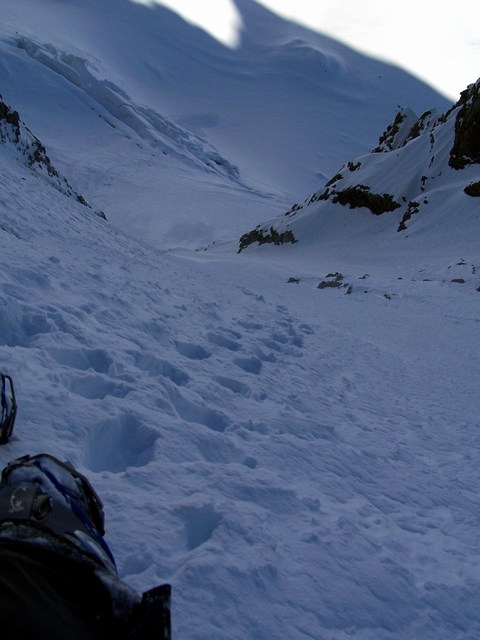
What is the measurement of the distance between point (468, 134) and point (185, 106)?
2123 inches

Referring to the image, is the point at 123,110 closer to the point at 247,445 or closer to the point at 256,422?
the point at 256,422

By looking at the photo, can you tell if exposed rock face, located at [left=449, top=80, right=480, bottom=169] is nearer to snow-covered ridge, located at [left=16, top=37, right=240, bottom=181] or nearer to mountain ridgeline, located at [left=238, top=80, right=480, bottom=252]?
mountain ridgeline, located at [left=238, top=80, right=480, bottom=252]

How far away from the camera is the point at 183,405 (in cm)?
394

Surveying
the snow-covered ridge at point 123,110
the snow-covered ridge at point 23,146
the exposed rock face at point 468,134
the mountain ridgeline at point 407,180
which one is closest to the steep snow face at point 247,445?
the snow-covered ridge at point 23,146

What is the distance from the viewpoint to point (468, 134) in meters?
Answer: 23.2

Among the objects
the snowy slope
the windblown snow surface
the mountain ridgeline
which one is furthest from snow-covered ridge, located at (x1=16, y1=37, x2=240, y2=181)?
the windblown snow surface

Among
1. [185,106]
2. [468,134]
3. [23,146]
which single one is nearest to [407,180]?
[468,134]

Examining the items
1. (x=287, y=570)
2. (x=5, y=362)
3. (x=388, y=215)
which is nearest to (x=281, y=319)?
(x=5, y=362)

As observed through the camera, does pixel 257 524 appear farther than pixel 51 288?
No

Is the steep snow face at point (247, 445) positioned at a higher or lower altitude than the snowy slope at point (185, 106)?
lower

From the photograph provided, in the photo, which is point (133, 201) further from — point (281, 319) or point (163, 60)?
point (163, 60)

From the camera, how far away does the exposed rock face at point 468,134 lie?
23031mm

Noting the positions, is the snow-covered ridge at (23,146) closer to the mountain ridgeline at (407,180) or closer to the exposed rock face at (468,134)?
the mountain ridgeline at (407,180)

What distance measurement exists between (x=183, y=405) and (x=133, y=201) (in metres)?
33.4
